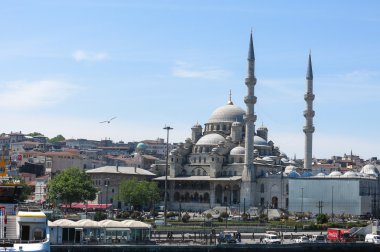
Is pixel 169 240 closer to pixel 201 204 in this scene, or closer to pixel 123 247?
pixel 123 247

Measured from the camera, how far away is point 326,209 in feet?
346

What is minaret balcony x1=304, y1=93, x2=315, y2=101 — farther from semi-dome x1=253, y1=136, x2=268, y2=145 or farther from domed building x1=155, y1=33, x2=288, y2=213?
semi-dome x1=253, y1=136, x2=268, y2=145

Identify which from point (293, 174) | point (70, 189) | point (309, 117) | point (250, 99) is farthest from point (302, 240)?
point (309, 117)

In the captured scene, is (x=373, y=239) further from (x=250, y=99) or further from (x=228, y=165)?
(x=228, y=165)

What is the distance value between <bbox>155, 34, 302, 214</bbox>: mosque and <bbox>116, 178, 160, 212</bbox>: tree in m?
7.71

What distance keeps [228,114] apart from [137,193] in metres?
28.5

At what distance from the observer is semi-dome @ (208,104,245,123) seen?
413 ft

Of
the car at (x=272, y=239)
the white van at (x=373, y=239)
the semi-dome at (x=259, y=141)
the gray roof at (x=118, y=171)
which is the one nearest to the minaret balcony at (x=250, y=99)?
the semi-dome at (x=259, y=141)

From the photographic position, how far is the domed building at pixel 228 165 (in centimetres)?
11062

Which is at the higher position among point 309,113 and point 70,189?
point 309,113

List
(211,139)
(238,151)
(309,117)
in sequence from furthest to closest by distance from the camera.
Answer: (211,139), (238,151), (309,117)

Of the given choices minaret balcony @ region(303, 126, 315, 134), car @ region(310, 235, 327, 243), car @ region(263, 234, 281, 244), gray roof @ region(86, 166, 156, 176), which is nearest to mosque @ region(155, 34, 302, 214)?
gray roof @ region(86, 166, 156, 176)

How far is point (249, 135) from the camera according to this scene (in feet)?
353

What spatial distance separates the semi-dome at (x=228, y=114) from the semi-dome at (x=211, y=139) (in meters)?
3.05
